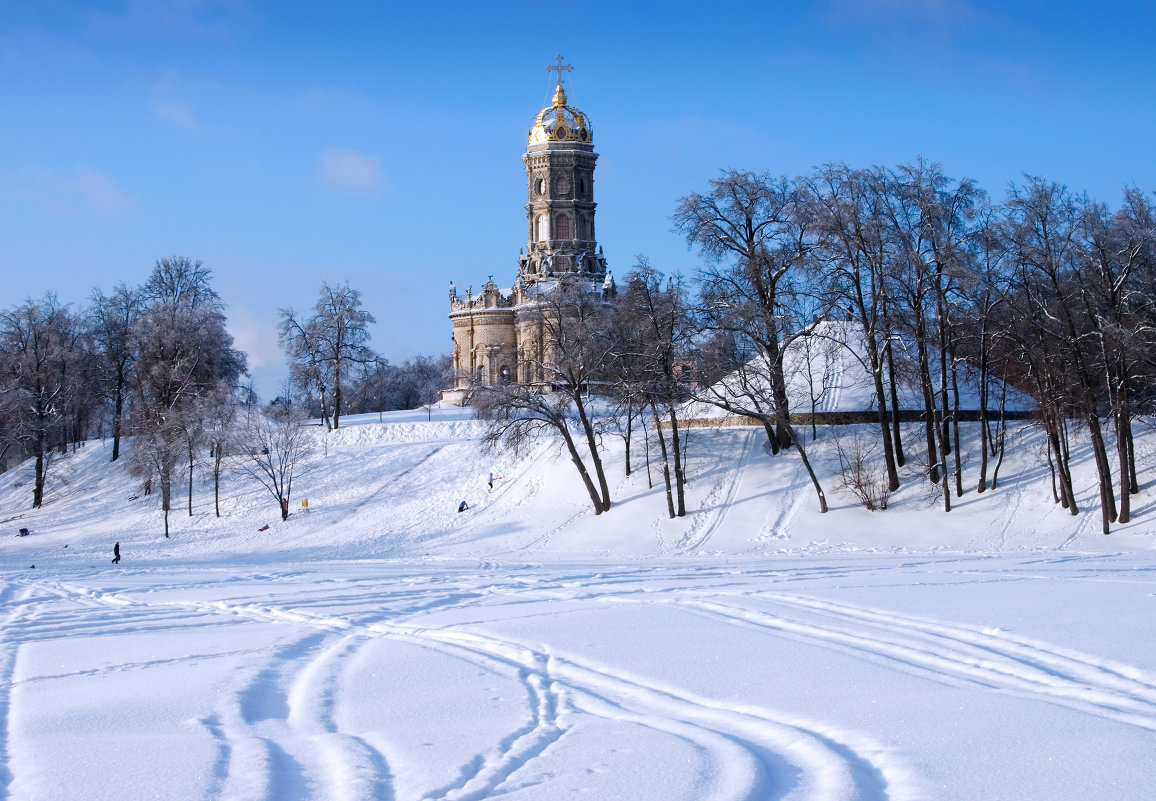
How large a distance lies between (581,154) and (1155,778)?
230 ft

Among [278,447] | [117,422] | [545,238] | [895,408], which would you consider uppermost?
[545,238]

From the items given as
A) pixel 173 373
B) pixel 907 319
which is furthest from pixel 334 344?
pixel 907 319

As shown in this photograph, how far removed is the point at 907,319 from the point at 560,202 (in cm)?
4555

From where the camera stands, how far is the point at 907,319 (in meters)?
30.2

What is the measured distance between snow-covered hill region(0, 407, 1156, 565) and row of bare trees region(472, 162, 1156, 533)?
0.76 m

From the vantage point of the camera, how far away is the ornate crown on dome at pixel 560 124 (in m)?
73.8

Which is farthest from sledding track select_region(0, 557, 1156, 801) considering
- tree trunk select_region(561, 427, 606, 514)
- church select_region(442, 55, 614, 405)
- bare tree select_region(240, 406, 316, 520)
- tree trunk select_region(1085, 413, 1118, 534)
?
church select_region(442, 55, 614, 405)

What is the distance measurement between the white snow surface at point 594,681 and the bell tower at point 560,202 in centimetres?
5103

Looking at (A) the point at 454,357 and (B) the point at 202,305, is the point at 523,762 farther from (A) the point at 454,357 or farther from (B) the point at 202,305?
(A) the point at 454,357

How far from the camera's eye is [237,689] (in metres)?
8.94

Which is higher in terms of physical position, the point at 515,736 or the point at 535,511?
Answer: the point at 535,511

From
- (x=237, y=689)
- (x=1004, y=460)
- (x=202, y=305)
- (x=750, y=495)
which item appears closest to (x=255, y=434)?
(x=202, y=305)

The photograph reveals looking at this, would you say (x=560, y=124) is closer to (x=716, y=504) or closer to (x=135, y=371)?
(x=135, y=371)

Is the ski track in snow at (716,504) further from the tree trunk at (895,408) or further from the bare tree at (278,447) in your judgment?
the bare tree at (278,447)
